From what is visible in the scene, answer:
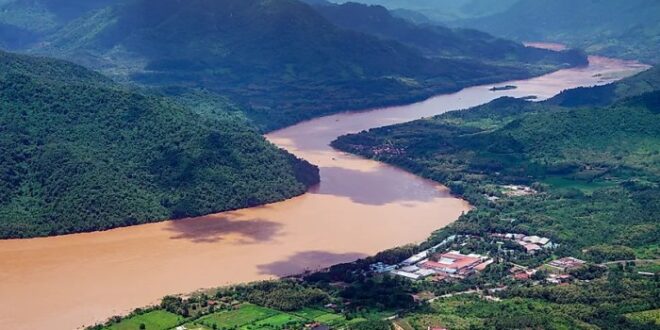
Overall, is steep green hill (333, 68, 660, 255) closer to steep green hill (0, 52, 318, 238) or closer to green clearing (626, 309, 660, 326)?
green clearing (626, 309, 660, 326)

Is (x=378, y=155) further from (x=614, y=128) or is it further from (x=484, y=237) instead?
(x=484, y=237)

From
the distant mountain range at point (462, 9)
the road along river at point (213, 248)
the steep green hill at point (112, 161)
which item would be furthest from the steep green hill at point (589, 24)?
the steep green hill at point (112, 161)

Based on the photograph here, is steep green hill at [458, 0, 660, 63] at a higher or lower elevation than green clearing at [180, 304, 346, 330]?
higher

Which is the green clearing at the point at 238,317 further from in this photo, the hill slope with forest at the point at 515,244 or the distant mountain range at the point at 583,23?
the distant mountain range at the point at 583,23

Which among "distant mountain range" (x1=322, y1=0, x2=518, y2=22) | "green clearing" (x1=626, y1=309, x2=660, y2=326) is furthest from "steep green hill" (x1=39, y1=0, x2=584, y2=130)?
"distant mountain range" (x1=322, y1=0, x2=518, y2=22)

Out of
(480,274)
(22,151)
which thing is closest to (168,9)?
(22,151)
